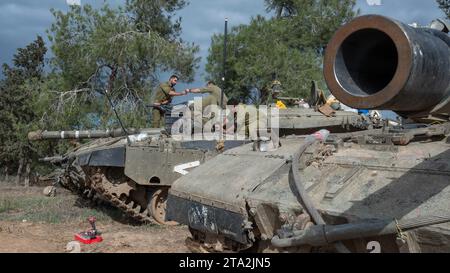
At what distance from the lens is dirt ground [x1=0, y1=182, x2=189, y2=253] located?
764cm

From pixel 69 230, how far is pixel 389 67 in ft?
26.2

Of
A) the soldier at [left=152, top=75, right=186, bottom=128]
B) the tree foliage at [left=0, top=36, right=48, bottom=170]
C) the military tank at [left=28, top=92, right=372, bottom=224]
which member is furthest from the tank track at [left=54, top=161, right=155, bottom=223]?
the tree foliage at [left=0, top=36, right=48, bottom=170]

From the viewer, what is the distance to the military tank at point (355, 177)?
201 cm

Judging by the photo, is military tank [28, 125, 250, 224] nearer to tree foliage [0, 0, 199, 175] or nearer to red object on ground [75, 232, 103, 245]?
red object on ground [75, 232, 103, 245]

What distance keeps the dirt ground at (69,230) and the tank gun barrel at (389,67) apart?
5.51 m

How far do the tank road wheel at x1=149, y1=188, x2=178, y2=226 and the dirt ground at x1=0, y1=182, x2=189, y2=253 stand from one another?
5.7 inches

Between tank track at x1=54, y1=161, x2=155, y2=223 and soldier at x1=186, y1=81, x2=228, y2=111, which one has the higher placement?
soldier at x1=186, y1=81, x2=228, y2=111

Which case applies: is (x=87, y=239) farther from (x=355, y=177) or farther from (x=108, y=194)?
(x=355, y=177)

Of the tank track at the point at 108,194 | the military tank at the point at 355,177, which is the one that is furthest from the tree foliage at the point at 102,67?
the military tank at the point at 355,177

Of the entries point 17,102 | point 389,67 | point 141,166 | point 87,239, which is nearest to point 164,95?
point 141,166

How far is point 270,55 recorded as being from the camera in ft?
63.2

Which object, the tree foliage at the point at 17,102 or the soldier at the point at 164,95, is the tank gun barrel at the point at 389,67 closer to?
the soldier at the point at 164,95
